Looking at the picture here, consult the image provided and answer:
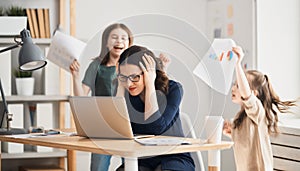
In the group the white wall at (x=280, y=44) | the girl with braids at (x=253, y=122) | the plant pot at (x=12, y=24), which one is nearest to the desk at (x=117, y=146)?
the girl with braids at (x=253, y=122)

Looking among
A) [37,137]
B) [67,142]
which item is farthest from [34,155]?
[67,142]

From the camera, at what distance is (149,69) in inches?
101

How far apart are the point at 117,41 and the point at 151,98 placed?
2.90 ft

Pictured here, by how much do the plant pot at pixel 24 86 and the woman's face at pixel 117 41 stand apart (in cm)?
69

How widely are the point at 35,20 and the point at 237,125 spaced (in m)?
1.51

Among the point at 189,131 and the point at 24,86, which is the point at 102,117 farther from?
the point at 24,86

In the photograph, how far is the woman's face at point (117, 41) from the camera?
11.0ft

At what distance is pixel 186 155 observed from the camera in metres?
2.62

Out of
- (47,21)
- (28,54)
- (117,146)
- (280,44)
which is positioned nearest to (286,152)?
(280,44)

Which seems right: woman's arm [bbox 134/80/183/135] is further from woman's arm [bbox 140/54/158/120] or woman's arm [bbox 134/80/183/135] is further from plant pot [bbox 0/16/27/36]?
plant pot [bbox 0/16/27/36]

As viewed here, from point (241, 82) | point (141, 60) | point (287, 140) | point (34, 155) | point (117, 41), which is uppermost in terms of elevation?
point (117, 41)

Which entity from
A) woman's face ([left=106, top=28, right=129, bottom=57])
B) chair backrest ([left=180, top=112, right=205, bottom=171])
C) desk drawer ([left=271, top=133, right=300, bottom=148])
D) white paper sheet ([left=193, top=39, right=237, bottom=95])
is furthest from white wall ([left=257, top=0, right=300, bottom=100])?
chair backrest ([left=180, top=112, right=205, bottom=171])

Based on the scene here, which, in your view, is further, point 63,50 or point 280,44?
point 280,44

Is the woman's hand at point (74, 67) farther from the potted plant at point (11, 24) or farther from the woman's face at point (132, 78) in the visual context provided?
the woman's face at point (132, 78)
